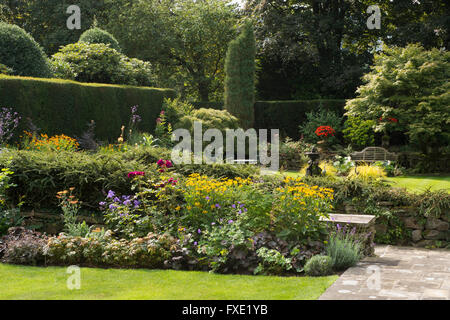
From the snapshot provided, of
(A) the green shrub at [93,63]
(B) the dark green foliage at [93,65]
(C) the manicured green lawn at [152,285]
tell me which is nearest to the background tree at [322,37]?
(B) the dark green foliage at [93,65]

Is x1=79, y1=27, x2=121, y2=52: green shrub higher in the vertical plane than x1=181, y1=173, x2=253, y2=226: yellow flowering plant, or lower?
higher

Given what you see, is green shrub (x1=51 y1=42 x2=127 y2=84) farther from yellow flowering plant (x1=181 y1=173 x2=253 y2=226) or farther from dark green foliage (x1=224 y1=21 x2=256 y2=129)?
yellow flowering plant (x1=181 y1=173 x2=253 y2=226)

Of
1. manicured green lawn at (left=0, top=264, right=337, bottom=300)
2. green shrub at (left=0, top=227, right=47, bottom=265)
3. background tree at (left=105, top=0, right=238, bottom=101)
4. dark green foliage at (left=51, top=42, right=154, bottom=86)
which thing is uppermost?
background tree at (left=105, top=0, right=238, bottom=101)

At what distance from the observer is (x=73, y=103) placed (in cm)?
991

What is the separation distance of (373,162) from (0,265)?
947 centimetres

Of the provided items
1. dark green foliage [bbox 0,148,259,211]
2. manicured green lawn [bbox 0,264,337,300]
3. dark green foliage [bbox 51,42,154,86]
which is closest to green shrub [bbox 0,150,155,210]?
dark green foliage [bbox 0,148,259,211]

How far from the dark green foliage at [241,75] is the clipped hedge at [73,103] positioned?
204 inches

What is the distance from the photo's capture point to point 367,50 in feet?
68.9

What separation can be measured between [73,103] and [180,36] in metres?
14.8

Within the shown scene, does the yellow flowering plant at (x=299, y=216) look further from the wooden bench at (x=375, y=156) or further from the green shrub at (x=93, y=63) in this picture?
the green shrub at (x=93, y=63)

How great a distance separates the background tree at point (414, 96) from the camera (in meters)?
12.6

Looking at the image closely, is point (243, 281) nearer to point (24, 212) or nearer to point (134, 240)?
point (134, 240)

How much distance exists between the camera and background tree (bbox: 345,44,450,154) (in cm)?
1260

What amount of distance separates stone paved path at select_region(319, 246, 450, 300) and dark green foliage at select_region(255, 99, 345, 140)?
455 inches
